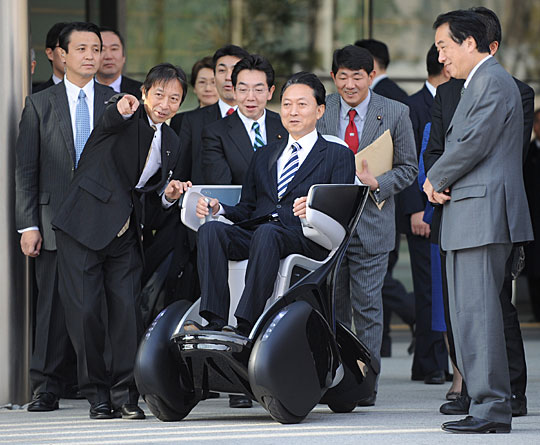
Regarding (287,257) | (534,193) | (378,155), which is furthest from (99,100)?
(534,193)

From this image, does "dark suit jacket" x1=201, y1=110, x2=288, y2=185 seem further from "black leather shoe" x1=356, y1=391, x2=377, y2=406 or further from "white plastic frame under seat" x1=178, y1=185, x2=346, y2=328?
"black leather shoe" x1=356, y1=391, x2=377, y2=406

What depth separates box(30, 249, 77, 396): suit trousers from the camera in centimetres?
634

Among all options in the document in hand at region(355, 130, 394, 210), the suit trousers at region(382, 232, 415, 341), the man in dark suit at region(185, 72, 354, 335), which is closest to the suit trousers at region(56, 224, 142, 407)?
the man in dark suit at region(185, 72, 354, 335)

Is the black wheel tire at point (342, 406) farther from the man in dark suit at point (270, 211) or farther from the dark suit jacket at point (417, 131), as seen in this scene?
the dark suit jacket at point (417, 131)

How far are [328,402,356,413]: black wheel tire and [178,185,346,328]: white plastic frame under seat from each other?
711mm

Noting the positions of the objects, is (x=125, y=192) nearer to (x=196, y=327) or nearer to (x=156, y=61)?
(x=196, y=327)

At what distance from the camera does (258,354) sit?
5.32 m

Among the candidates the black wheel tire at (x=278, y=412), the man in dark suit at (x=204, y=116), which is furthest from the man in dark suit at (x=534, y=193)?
the black wheel tire at (x=278, y=412)

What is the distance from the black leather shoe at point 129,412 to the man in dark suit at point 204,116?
145cm

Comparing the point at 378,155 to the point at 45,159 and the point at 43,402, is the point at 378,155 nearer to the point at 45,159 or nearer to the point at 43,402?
the point at 45,159

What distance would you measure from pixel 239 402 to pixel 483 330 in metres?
1.61

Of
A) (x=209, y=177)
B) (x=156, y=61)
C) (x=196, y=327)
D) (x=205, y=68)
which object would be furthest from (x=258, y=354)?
(x=156, y=61)

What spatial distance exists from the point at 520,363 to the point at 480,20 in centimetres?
168

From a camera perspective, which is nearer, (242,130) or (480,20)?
(480,20)
